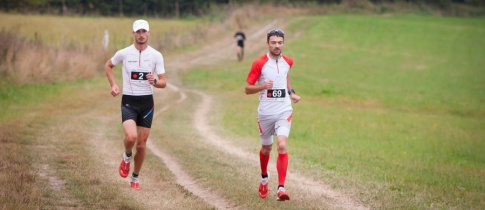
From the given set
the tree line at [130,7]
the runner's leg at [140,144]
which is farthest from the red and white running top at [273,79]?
the tree line at [130,7]

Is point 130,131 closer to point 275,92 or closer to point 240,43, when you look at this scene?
point 275,92

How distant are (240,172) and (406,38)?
58.1 m

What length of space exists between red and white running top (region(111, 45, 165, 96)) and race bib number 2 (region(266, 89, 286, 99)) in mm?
1805

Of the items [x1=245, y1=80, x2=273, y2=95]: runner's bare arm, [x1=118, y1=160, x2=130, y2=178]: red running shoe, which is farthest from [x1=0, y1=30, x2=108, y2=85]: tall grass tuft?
[x1=245, y1=80, x2=273, y2=95]: runner's bare arm

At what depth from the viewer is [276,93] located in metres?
9.82

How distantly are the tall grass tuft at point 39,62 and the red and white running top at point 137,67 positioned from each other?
62.4 feet

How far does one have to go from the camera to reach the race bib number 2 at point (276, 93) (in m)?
9.82

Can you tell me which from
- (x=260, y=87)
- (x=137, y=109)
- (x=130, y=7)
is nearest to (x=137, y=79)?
(x=137, y=109)

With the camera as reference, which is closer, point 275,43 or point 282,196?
point 282,196

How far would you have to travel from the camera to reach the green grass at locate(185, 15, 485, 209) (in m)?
12.7

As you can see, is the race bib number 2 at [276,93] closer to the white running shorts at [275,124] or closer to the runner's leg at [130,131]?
the white running shorts at [275,124]

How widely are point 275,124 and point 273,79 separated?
2.31ft

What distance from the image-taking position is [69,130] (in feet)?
58.2

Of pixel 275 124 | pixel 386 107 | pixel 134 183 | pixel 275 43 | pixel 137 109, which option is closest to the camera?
pixel 275 43
